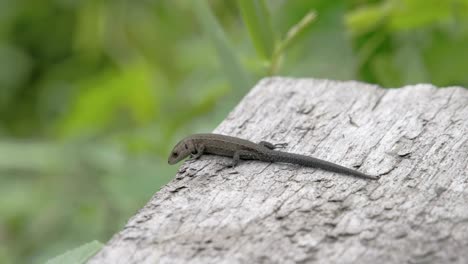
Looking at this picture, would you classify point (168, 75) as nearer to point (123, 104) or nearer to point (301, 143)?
point (123, 104)

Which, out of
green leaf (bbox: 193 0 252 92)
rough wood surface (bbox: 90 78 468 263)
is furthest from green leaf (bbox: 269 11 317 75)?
rough wood surface (bbox: 90 78 468 263)

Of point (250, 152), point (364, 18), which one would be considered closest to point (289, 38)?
point (364, 18)

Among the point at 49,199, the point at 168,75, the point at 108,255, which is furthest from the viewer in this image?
the point at 168,75

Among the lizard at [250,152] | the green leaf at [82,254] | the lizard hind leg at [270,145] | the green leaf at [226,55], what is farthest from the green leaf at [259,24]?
the green leaf at [82,254]

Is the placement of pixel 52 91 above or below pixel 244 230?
above

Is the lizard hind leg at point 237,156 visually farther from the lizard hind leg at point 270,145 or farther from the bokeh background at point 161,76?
the bokeh background at point 161,76

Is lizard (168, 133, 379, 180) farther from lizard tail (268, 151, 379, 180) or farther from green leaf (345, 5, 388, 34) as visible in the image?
green leaf (345, 5, 388, 34)

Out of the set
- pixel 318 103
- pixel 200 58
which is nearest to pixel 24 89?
pixel 200 58
